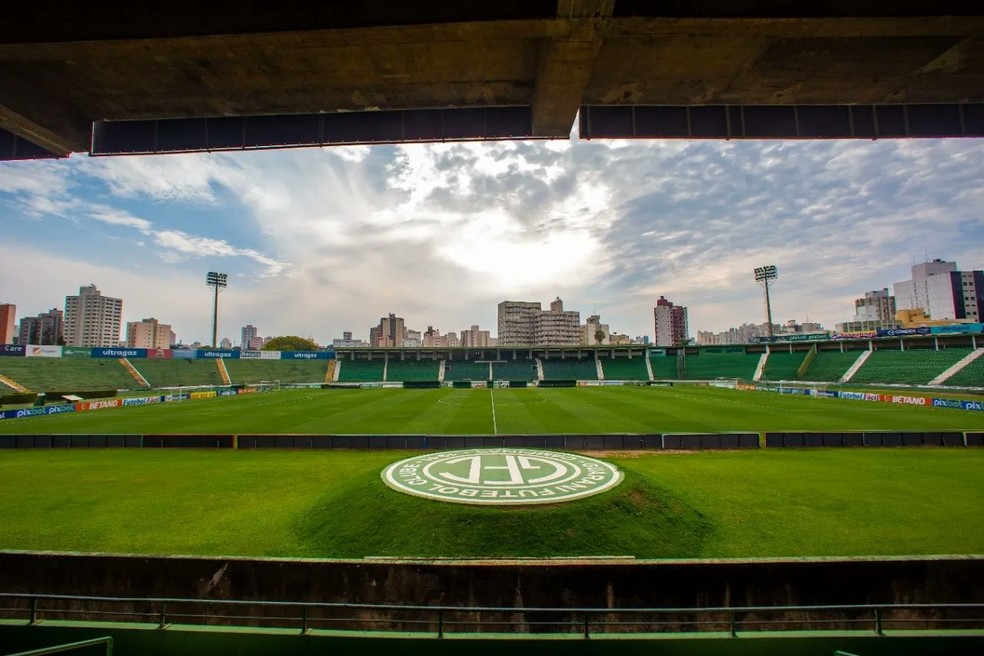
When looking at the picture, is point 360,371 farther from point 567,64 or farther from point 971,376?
point 971,376

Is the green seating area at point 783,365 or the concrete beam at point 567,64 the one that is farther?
the green seating area at point 783,365

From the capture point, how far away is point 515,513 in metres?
10.8

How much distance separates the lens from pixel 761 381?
65625mm

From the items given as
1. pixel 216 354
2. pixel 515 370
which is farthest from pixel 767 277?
pixel 216 354

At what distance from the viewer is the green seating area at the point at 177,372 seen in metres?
66.5

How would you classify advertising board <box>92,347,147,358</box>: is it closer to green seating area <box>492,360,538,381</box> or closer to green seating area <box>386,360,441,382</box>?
green seating area <box>386,360,441,382</box>

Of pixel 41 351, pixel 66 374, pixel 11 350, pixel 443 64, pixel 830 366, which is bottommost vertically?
pixel 830 366

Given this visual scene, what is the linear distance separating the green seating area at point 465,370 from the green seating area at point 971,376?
204 ft

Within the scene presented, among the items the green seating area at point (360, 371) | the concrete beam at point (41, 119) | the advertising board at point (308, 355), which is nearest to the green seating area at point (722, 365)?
the green seating area at point (360, 371)

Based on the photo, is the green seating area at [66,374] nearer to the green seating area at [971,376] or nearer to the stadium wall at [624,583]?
the stadium wall at [624,583]

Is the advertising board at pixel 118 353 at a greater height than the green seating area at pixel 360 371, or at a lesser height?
greater

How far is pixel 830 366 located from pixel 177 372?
99.5 meters

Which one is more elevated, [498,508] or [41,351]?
[41,351]

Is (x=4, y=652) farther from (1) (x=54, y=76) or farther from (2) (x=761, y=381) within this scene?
(2) (x=761, y=381)
